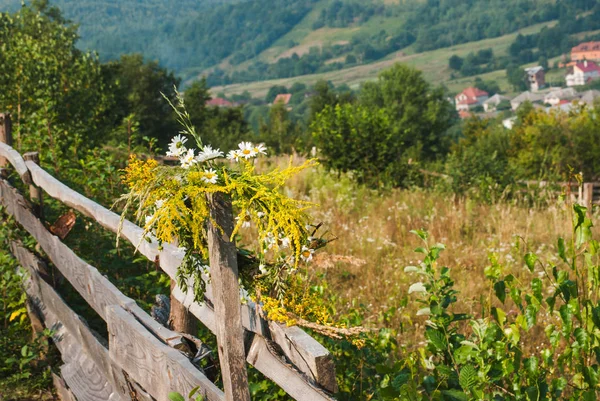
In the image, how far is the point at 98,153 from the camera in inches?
260

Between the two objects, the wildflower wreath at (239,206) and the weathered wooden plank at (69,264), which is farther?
the weathered wooden plank at (69,264)

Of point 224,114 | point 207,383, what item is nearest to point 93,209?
point 207,383

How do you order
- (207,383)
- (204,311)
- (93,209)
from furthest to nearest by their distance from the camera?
(93,209) → (204,311) → (207,383)

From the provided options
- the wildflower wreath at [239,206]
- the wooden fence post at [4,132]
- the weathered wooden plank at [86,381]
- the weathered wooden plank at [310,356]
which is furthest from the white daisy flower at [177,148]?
the wooden fence post at [4,132]

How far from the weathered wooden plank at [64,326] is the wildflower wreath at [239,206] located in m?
1.39

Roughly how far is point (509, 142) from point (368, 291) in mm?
57640

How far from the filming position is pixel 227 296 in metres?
2.38

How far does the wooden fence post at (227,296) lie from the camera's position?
2295mm

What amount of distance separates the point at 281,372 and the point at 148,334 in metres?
0.91

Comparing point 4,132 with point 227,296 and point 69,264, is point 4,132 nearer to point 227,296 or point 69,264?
point 69,264

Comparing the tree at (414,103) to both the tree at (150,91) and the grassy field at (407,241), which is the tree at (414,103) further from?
the grassy field at (407,241)

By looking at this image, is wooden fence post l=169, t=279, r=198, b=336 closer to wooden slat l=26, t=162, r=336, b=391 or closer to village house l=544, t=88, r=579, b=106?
wooden slat l=26, t=162, r=336, b=391

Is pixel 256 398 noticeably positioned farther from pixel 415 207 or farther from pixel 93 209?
pixel 415 207

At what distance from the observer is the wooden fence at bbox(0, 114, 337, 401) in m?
2.32
